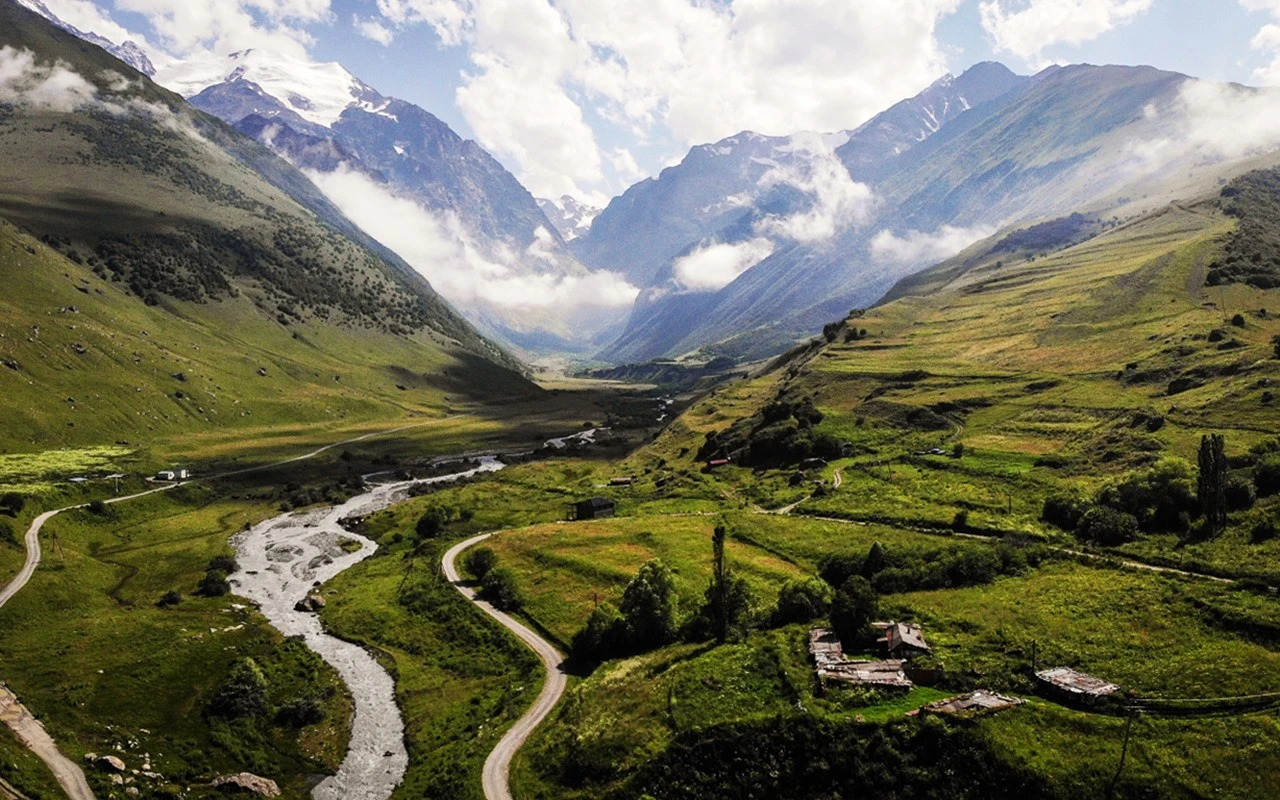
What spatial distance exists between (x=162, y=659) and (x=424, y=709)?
29214mm

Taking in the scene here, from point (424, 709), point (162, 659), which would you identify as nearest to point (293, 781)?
point (424, 709)

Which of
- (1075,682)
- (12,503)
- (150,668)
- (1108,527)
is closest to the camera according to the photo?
(1075,682)

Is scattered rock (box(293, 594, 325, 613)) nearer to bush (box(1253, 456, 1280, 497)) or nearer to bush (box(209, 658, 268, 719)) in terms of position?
bush (box(209, 658, 268, 719))

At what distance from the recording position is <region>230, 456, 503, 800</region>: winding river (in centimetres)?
6756

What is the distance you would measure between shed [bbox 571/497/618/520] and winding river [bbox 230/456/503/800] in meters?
37.6

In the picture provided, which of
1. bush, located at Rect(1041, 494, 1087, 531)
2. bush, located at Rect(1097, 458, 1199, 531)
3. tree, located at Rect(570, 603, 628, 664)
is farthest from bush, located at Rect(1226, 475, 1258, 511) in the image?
tree, located at Rect(570, 603, 628, 664)

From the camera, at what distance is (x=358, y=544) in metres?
139

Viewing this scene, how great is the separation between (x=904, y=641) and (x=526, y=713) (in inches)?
1397

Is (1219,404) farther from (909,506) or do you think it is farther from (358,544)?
(358,544)

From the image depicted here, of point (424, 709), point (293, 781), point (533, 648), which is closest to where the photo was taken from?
point (293, 781)

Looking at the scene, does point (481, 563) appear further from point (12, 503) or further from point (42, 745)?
point (12, 503)

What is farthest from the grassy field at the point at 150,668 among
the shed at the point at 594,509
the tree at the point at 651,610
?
the shed at the point at 594,509

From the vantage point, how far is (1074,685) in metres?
53.3

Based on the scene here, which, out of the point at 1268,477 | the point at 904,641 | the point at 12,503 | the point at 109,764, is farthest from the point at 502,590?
the point at 1268,477
